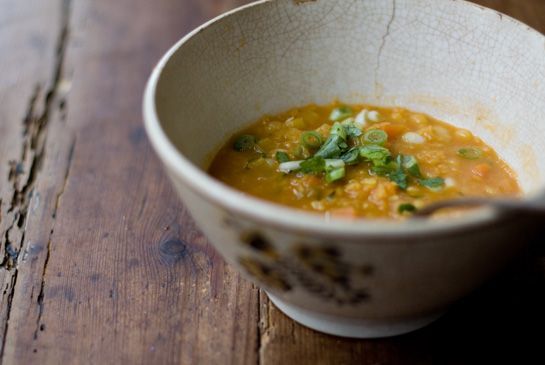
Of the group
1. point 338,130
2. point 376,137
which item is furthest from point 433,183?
point 338,130

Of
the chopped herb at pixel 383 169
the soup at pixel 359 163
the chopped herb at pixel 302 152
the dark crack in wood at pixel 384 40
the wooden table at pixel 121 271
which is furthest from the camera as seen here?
the dark crack in wood at pixel 384 40

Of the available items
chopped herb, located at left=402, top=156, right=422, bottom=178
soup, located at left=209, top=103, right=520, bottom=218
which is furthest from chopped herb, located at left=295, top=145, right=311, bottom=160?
chopped herb, located at left=402, top=156, right=422, bottom=178

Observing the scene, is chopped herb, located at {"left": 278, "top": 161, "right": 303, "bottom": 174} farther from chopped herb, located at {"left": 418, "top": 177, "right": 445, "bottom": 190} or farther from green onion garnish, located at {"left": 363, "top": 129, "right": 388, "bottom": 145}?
chopped herb, located at {"left": 418, "top": 177, "right": 445, "bottom": 190}

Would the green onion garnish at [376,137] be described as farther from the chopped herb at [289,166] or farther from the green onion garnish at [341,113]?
the chopped herb at [289,166]

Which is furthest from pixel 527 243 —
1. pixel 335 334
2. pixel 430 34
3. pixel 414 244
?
pixel 430 34

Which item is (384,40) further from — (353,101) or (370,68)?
(353,101)

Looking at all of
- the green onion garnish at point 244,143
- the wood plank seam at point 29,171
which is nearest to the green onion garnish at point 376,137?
the green onion garnish at point 244,143
